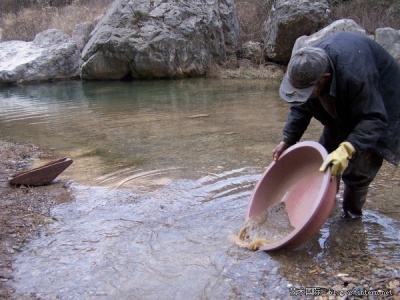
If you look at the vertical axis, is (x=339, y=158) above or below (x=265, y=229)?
above

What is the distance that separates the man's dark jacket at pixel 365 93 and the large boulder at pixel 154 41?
1190 cm

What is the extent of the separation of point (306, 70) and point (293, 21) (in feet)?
39.1

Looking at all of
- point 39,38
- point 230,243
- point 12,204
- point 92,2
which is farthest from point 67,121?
point 92,2

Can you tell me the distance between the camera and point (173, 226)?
3.48m

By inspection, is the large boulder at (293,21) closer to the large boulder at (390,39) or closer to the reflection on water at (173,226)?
the large boulder at (390,39)

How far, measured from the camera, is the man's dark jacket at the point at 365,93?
8.34 ft

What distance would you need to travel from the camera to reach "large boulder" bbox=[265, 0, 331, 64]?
13570mm

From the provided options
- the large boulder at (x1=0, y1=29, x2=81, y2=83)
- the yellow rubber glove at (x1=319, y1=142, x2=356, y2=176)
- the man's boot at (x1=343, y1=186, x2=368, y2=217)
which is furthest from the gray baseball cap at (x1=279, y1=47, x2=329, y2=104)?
the large boulder at (x1=0, y1=29, x2=81, y2=83)

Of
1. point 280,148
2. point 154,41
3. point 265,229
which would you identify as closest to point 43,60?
point 154,41

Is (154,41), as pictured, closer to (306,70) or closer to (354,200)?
(354,200)

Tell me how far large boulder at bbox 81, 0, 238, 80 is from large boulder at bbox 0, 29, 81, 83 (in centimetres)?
138

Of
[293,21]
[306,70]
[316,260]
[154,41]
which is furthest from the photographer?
[154,41]

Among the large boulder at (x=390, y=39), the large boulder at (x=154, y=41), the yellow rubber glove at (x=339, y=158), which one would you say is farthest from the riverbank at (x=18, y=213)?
the large boulder at (x=390, y=39)

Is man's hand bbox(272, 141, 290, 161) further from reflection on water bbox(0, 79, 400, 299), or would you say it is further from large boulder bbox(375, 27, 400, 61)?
large boulder bbox(375, 27, 400, 61)
